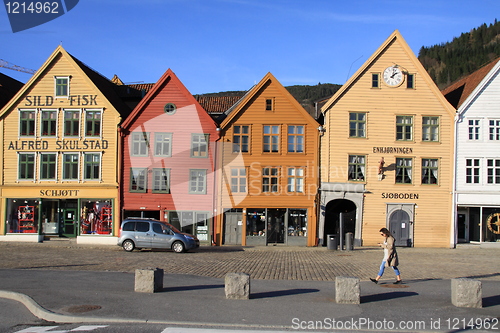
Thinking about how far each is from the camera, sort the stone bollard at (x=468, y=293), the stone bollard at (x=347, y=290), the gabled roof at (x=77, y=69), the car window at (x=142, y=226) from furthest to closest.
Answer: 1. the gabled roof at (x=77, y=69)
2. the car window at (x=142, y=226)
3. the stone bollard at (x=347, y=290)
4. the stone bollard at (x=468, y=293)

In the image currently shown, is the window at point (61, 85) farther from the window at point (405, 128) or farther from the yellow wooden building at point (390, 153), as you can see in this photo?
the window at point (405, 128)

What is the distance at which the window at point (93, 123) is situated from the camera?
35.3 metres

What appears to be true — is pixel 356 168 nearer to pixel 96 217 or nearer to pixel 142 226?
pixel 142 226

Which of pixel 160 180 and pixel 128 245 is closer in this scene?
pixel 128 245

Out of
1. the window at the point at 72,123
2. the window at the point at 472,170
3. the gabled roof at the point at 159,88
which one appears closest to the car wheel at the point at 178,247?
the gabled roof at the point at 159,88

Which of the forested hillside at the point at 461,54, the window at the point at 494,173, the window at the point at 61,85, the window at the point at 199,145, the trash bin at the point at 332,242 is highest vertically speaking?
the forested hillside at the point at 461,54

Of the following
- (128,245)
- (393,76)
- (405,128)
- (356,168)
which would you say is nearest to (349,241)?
(356,168)

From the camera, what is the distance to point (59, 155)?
35.3 m

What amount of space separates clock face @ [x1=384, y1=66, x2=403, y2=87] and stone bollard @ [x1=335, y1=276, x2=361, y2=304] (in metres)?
24.2

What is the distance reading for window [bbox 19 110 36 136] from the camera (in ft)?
117

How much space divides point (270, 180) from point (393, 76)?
11123 millimetres

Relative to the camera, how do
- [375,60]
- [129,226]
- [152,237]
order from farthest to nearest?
[375,60] → [129,226] → [152,237]

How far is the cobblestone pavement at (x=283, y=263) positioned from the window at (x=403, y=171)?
5138 millimetres

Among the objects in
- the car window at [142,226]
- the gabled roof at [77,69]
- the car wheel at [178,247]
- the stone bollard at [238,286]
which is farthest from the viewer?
the gabled roof at [77,69]
